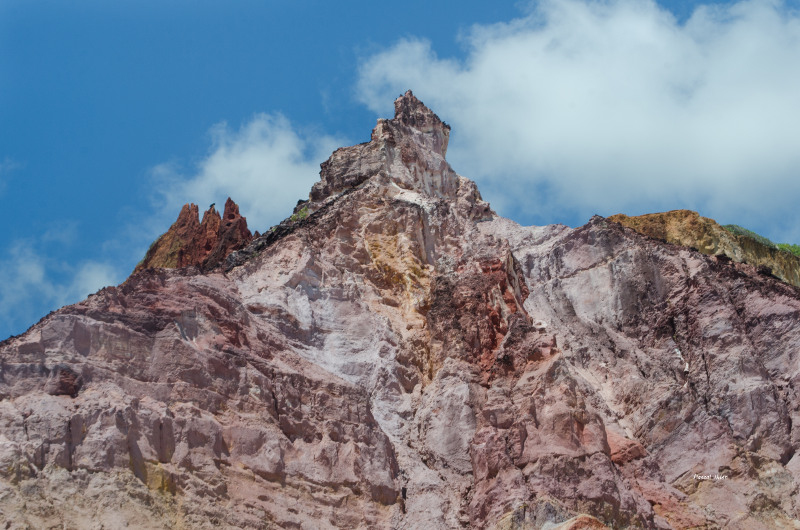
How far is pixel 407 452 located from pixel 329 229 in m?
13.8

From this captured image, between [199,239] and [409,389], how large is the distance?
64.6 ft

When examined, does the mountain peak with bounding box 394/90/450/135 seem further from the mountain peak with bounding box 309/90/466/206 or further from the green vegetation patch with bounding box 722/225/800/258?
the green vegetation patch with bounding box 722/225/800/258

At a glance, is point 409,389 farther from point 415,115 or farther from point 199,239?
point 415,115

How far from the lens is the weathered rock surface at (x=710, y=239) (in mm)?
65688

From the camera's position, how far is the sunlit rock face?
38562mm

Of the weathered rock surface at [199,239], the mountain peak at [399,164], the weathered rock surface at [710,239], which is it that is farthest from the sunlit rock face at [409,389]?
the weathered rock surface at [710,239]

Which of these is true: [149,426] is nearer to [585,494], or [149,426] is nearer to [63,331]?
[63,331]

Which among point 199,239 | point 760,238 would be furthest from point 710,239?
point 199,239


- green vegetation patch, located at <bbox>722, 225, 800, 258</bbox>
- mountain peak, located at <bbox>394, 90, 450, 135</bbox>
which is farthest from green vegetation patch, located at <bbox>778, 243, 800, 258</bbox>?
mountain peak, located at <bbox>394, 90, 450, 135</bbox>

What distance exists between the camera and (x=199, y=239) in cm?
6372

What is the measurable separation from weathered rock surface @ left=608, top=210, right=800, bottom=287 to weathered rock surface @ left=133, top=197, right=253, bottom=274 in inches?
785

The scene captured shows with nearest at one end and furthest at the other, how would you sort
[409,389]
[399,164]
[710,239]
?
1. [409,389]
2. [399,164]
3. [710,239]

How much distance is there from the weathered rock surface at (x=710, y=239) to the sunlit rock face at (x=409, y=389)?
10.6 metres

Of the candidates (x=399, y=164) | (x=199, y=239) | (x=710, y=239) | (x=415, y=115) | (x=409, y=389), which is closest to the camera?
(x=409, y=389)
